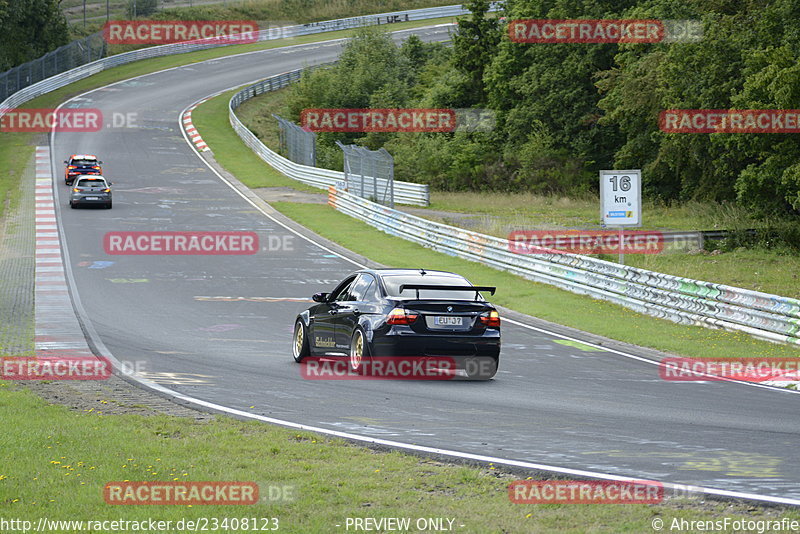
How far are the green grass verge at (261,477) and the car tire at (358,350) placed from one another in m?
3.51

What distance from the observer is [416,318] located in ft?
43.9

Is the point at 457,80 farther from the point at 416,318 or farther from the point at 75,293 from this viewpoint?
the point at 416,318

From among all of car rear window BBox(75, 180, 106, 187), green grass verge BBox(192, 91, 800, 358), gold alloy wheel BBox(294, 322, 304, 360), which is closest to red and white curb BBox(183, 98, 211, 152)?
green grass verge BBox(192, 91, 800, 358)

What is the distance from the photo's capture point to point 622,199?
23.3 metres

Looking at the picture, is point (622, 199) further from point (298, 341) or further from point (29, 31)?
point (29, 31)

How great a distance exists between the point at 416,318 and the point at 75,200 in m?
29.6

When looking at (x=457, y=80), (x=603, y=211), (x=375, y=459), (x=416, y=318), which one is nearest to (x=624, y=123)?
(x=457, y=80)

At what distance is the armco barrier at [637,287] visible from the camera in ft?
59.9

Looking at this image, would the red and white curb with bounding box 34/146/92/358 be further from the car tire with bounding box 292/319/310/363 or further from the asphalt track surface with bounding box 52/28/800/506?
the car tire with bounding box 292/319/310/363

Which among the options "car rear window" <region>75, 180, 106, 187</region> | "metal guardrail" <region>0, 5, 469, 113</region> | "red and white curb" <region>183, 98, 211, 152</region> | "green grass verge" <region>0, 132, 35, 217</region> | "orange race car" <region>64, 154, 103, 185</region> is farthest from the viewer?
"metal guardrail" <region>0, 5, 469, 113</region>

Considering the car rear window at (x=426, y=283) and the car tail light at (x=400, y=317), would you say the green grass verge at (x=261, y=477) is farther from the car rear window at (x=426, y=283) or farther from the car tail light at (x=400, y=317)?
the car rear window at (x=426, y=283)

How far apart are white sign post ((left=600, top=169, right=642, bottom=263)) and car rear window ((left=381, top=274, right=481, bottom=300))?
32.0ft

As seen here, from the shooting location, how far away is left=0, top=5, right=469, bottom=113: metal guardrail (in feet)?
224

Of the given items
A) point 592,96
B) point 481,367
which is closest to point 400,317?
point 481,367
